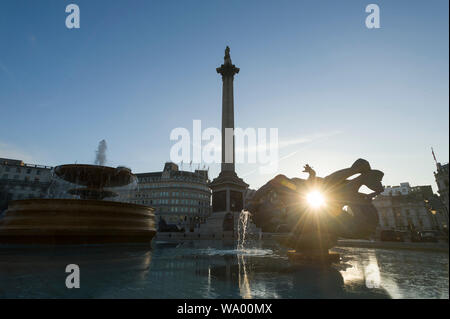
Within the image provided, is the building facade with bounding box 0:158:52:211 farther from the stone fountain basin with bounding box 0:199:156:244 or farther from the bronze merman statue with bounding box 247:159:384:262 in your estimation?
the bronze merman statue with bounding box 247:159:384:262

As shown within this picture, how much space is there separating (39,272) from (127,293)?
10.4 ft

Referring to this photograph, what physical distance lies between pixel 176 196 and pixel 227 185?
161ft

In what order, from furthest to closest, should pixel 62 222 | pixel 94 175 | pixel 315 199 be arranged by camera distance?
pixel 94 175 → pixel 62 222 → pixel 315 199

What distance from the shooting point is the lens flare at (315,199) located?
845 cm

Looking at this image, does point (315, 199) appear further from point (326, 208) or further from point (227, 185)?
point (227, 185)

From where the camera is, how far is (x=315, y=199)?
8.51 metres

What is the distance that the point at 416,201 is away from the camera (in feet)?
212

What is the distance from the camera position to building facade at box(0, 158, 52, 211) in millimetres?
60406

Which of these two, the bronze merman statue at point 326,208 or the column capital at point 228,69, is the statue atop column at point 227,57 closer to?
the column capital at point 228,69

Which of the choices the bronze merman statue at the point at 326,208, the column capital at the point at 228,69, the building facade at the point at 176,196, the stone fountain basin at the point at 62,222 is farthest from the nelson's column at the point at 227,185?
the building facade at the point at 176,196

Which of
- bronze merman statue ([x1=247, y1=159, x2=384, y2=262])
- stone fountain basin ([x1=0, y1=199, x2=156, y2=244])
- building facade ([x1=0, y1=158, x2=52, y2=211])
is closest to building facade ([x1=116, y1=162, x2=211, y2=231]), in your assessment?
building facade ([x1=0, y1=158, x2=52, y2=211])

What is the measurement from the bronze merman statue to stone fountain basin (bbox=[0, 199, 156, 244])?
825 cm

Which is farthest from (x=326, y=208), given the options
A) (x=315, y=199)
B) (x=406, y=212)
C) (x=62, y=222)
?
(x=406, y=212)
